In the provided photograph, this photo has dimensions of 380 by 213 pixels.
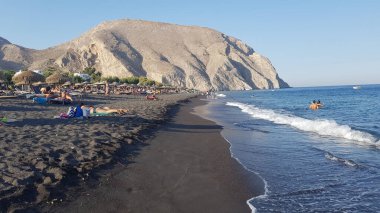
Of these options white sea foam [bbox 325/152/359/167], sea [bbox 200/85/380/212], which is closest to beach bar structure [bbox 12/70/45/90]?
sea [bbox 200/85/380/212]

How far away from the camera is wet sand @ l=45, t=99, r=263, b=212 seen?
231 inches

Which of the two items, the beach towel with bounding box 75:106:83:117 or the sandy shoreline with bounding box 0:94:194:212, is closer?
the sandy shoreline with bounding box 0:94:194:212

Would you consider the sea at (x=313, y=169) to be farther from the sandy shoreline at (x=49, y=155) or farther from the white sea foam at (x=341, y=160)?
the sandy shoreline at (x=49, y=155)

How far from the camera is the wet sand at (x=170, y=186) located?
19.2ft

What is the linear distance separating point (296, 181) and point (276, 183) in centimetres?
49

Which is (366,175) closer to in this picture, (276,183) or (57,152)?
(276,183)

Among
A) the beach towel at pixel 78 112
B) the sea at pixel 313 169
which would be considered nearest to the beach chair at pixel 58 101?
the beach towel at pixel 78 112

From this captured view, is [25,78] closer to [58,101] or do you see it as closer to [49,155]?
[58,101]

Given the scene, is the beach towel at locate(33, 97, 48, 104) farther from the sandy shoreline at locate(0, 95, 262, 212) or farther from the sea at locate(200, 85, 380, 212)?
the sea at locate(200, 85, 380, 212)

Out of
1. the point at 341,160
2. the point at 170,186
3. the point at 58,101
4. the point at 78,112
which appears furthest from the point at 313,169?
the point at 58,101

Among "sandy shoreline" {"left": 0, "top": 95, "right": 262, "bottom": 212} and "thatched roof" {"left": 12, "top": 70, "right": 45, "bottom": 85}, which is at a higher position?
"thatched roof" {"left": 12, "top": 70, "right": 45, "bottom": 85}

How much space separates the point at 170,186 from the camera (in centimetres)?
708

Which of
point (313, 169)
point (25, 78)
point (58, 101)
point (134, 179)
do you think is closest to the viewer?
point (134, 179)

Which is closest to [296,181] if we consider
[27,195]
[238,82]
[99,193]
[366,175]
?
[366,175]
